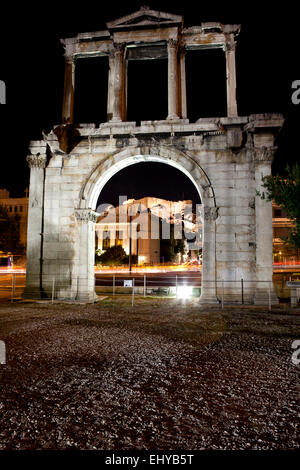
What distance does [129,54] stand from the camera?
15805mm

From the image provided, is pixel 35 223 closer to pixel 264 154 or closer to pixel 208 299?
pixel 208 299

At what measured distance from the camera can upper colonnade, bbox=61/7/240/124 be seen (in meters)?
14.3

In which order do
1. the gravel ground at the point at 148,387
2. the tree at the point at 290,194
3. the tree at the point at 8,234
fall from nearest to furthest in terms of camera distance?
the gravel ground at the point at 148,387 < the tree at the point at 290,194 < the tree at the point at 8,234

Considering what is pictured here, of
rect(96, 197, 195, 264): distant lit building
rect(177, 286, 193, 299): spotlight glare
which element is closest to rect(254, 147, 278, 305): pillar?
rect(177, 286, 193, 299): spotlight glare

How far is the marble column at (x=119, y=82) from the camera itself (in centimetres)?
1458

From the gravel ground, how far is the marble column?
421 inches

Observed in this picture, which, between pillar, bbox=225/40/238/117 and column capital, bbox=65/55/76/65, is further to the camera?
column capital, bbox=65/55/76/65

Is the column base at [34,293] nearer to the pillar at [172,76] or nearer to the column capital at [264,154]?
the pillar at [172,76]

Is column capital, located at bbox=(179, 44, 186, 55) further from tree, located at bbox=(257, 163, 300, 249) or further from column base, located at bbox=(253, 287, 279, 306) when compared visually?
column base, located at bbox=(253, 287, 279, 306)

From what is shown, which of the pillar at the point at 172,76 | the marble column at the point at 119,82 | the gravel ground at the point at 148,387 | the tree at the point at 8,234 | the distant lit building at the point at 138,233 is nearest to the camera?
the gravel ground at the point at 148,387

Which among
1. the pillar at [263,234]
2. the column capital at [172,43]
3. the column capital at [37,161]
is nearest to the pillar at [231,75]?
the column capital at [172,43]

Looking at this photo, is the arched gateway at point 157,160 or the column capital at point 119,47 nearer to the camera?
the arched gateway at point 157,160

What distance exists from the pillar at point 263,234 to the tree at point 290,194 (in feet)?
2.73

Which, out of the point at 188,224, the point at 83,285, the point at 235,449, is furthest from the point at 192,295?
the point at 188,224
